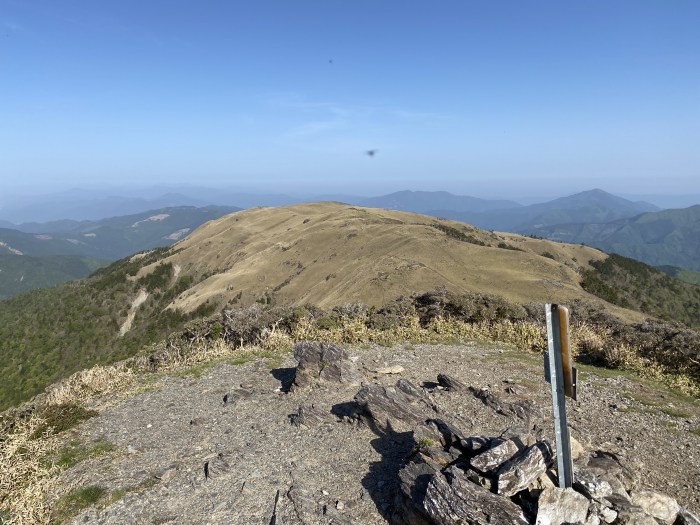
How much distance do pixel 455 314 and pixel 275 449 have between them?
42.4 feet

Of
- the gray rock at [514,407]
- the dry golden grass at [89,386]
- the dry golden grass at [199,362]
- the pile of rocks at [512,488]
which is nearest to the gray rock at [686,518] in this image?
the pile of rocks at [512,488]

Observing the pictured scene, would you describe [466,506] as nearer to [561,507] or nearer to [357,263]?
[561,507]

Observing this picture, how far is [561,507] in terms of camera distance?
242 inches

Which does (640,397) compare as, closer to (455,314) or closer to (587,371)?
(587,371)

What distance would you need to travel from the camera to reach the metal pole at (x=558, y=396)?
20.6 feet

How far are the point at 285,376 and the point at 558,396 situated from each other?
9481mm

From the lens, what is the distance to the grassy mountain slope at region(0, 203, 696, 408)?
42938 mm

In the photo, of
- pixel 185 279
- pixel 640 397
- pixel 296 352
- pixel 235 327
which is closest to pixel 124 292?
pixel 185 279

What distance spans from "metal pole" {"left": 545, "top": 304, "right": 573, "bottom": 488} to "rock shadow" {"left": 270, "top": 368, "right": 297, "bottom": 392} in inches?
322

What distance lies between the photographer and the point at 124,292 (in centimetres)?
9481

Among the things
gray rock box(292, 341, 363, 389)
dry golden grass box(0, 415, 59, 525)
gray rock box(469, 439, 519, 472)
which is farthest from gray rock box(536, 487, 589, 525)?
dry golden grass box(0, 415, 59, 525)

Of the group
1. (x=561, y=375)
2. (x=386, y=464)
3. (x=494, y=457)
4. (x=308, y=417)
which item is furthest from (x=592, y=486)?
(x=308, y=417)

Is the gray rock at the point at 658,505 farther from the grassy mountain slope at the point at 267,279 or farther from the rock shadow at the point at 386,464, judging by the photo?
the grassy mountain slope at the point at 267,279

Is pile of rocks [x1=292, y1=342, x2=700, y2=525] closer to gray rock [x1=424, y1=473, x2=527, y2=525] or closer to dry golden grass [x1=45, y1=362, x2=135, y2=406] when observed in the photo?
gray rock [x1=424, y1=473, x2=527, y2=525]
